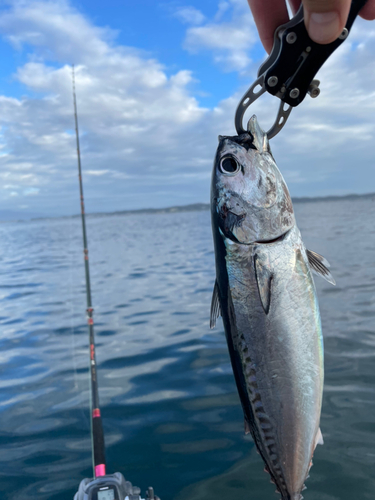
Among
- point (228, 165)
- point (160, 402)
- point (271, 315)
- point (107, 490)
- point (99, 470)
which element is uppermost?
point (228, 165)

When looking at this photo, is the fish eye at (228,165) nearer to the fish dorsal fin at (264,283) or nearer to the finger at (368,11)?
the fish dorsal fin at (264,283)

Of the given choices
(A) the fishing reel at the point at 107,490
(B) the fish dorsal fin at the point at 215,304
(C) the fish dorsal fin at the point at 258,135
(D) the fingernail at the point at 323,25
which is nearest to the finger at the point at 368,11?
(D) the fingernail at the point at 323,25

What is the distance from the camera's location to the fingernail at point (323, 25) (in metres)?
1.47

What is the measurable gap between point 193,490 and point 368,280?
9840mm

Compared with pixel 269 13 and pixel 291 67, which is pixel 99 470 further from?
pixel 269 13

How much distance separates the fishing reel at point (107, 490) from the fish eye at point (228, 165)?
2.41m

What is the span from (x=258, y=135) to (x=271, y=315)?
2.98 feet

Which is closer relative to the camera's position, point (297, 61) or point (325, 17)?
point (325, 17)

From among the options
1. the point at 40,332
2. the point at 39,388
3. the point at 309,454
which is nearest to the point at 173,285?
the point at 40,332

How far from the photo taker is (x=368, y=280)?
12.1 metres

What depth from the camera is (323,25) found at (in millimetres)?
1536

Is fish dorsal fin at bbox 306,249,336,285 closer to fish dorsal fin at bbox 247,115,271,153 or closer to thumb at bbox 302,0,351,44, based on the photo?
fish dorsal fin at bbox 247,115,271,153

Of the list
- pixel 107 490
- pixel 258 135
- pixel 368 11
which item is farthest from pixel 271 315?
pixel 107 490

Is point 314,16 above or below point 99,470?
above
